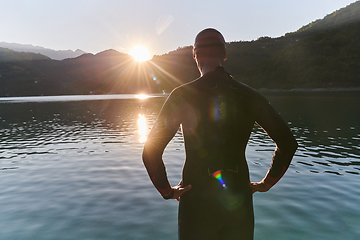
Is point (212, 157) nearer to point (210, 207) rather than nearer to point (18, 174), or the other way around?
point (210, 207)

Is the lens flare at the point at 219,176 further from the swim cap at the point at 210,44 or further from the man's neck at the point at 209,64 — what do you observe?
the swim cap at the point at 210,44

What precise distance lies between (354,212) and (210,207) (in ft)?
21.7

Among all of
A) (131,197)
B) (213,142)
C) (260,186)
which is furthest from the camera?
(131,197)

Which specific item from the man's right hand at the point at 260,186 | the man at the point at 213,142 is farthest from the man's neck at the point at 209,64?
the man's right hand at the point at 260,186

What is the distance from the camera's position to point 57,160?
13.8 meters

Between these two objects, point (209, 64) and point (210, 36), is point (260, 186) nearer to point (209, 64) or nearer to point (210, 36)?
point (209, 64)

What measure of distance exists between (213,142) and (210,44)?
0.81 metres

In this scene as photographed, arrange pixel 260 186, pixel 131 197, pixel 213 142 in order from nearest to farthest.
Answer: pixel 213 142 → pixel 260 186 → pixel 131 197

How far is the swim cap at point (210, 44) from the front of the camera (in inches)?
81.0

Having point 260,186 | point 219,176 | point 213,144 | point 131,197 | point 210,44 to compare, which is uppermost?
point 210,44

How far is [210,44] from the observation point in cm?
205

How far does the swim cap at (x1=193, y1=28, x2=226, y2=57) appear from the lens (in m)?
2.06

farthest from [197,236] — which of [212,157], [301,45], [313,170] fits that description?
[301,45]

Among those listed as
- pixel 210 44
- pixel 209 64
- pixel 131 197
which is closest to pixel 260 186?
pixel 209 64
